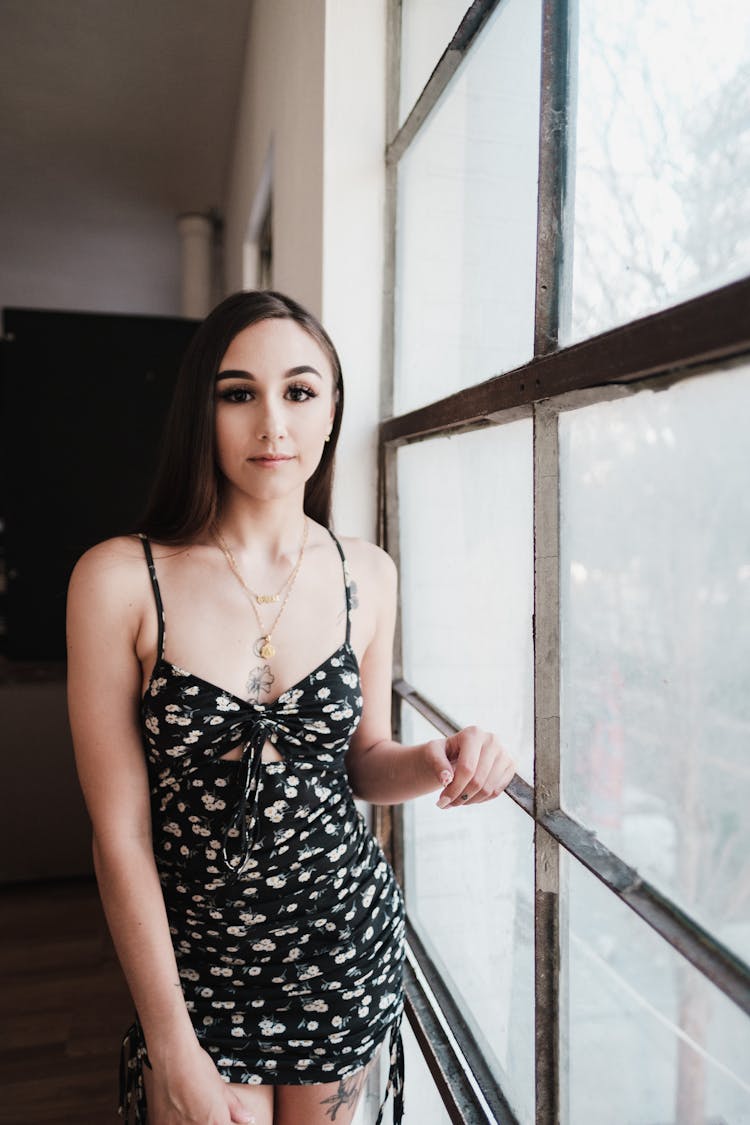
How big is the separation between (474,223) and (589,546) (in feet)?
2.10

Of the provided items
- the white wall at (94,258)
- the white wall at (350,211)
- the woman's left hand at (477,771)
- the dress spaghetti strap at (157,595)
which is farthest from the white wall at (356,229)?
the white wall at (94,258)

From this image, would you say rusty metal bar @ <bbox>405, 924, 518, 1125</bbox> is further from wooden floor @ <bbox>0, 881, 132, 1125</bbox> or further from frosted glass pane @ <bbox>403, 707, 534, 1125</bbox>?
wooden floor @ <bbox>0, 881, 132, 1125</bbox>

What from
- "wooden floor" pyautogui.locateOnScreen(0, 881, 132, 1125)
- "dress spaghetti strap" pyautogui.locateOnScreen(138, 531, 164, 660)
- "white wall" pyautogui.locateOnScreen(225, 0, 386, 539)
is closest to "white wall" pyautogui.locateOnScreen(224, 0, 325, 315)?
"white wall" pyautogui.locateOnScreen(225, 0, 386, 539)

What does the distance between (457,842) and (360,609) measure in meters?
0.42

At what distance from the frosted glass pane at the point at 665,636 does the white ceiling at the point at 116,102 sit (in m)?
3.53

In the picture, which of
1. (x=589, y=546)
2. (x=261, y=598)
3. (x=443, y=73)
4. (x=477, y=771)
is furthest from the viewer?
(x=443, y=73)

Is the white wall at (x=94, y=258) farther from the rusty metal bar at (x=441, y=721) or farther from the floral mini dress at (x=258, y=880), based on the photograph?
the floral mini dress at (x=258, y=880)

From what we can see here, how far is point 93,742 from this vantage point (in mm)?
1112

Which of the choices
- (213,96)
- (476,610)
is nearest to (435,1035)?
(476,610)

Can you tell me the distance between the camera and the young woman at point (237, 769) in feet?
3.61

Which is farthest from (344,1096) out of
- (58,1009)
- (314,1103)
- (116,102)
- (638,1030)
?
(116,102)

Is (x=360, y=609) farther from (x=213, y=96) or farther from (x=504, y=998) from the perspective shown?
(x=213, y=96)

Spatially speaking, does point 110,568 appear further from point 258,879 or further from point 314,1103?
point 314,1103

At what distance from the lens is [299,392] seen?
1.22 metres
